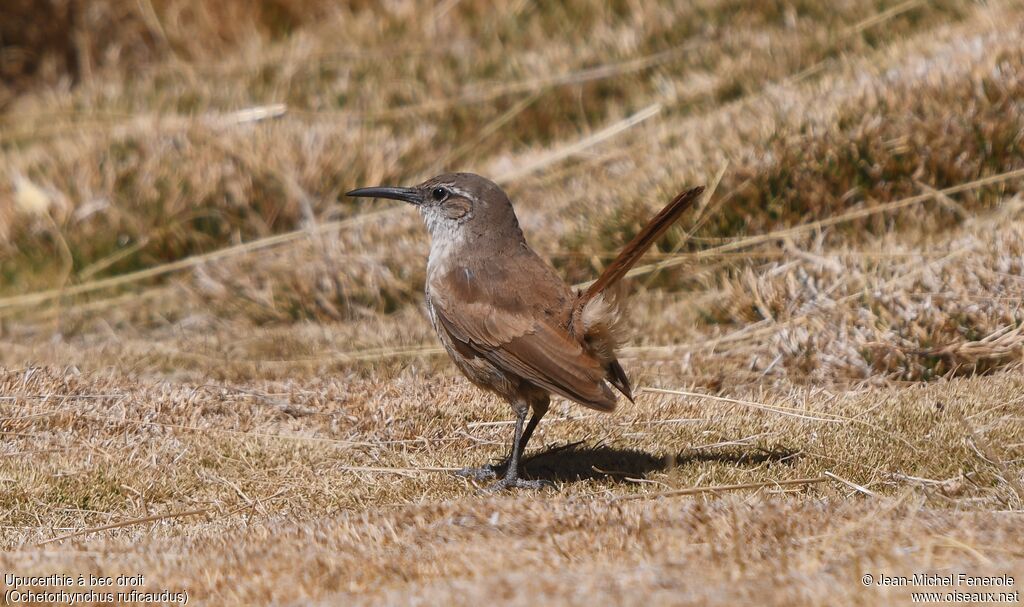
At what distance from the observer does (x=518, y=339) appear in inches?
155

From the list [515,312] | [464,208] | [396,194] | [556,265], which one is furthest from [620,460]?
[556,265]

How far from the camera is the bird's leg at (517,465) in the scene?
3793 mm

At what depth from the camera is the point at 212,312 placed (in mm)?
6410

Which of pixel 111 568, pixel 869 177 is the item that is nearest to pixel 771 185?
pixel 869 177

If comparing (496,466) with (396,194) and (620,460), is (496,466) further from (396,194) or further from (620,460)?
(396,194)

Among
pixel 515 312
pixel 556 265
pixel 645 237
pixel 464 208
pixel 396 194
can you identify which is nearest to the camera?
pixel 645 237

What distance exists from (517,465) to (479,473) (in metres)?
0.14

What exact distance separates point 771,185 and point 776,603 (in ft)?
12.9

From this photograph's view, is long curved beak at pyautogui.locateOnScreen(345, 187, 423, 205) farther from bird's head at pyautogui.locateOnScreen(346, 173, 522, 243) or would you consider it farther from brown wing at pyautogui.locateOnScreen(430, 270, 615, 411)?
brown wing at pyautogui.locateOnScreen(430, 270, 615, 411)

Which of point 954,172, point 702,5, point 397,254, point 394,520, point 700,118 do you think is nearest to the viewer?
point 394,520

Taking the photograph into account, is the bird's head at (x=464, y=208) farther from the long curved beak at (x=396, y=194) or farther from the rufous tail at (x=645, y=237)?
the rufous tail at (x=645, y=237)

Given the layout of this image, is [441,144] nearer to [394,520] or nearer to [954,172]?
[954,172]

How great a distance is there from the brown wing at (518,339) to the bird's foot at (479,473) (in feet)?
1.16

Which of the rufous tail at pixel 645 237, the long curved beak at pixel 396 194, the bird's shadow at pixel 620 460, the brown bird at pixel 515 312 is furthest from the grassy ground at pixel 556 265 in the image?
the long curved beak at pixel 396 194
